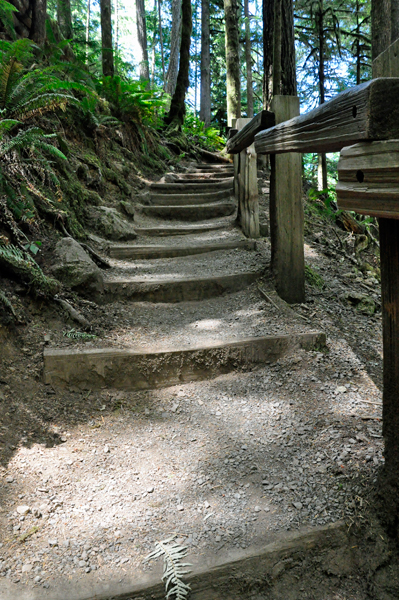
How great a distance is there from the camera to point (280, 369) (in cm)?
307

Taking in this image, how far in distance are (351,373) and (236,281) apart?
1.61 metres

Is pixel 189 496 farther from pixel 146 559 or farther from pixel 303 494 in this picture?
pixel 303 494

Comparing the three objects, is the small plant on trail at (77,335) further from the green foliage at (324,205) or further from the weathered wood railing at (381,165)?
the green foliage at (324,205)

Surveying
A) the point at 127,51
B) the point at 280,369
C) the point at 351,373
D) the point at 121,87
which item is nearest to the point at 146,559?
the point at 280,369

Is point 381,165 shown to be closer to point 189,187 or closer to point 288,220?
point 288,220

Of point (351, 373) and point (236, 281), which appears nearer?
point (351, 373)

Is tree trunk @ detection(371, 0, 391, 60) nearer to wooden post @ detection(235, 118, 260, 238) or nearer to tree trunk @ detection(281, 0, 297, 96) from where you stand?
tree trunk @ detection(281, 0, 297, 96)

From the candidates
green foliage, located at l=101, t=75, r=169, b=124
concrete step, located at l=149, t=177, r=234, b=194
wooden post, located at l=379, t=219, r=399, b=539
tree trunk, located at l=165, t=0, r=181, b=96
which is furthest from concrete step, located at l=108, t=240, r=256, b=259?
tree trunk, located at l=165, t=0, r=181, b=96

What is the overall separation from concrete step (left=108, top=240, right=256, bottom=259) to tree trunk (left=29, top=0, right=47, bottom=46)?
375 centimetres

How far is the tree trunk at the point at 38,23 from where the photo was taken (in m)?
6.27

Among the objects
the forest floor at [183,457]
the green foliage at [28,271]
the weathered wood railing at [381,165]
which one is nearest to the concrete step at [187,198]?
the forest floor at [183,457]

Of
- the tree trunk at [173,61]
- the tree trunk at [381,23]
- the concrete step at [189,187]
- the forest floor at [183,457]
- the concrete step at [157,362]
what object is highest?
the tree trunk at [173,61]

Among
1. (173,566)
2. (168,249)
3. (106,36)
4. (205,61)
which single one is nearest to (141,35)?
(205,61)

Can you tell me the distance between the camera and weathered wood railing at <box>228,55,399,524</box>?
1.31 metres
